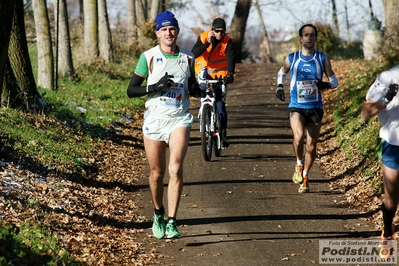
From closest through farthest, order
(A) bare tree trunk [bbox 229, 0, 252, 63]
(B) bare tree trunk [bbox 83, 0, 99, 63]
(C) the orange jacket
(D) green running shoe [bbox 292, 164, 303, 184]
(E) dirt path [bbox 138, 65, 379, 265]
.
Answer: (E) dirt path [bbox 138, 65, 379, 265], (D) green running shoe [bbox 292, 164, 303, 184], (C) the orange jacket, (B) bare tree trunk [bbox 83, 0, 99, 63], (A) bare tree trunk [bbox 229, 0, 252, 63]

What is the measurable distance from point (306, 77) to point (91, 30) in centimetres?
1630

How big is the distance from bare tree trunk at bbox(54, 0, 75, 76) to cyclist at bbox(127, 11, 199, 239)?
48.5 ft

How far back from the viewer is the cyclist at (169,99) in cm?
791

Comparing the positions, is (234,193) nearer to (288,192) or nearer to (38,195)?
(288,192)

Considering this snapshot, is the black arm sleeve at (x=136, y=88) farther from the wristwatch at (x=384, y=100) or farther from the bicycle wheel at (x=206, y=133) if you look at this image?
the bicycle wheel at (x=206, y=133)

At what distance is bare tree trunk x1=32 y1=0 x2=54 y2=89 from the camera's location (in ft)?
66.5

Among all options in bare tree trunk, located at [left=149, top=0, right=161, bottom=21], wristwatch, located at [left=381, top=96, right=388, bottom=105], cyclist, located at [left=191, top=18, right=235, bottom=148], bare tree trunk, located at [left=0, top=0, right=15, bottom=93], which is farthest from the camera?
bare tree trunk, located at [left=149, top=0, right=161, bottom=21]

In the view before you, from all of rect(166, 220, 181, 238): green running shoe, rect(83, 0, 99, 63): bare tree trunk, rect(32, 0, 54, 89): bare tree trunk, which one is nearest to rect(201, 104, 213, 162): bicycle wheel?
rect(166, 220, 181, 238): green running shoe

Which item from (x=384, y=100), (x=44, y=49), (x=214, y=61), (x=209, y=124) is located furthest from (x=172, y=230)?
(x=44, y=49)

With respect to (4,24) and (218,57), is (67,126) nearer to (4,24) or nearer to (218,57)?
(218,57)

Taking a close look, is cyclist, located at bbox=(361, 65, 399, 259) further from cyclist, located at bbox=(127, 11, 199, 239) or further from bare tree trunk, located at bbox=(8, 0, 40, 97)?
bare tree trunk, located at bbox=(8, 0, 40, 97)

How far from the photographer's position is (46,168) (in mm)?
11180

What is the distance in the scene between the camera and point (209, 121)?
1301cm

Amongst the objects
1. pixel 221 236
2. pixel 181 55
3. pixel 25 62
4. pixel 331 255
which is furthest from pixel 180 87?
pixel 25 62
